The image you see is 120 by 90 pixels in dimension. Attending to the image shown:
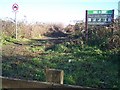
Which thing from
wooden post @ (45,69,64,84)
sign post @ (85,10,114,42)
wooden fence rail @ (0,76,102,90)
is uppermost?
sign post @ (85,10,114,42)

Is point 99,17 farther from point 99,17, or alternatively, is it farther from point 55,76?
point 55,76

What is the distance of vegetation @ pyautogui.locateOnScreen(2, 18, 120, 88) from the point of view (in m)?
2.71

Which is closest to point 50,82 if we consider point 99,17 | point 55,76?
point 55,76

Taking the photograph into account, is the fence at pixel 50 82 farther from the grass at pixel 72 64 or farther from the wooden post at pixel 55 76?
the grass at pixel 72 64

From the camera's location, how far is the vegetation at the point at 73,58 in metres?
2.71

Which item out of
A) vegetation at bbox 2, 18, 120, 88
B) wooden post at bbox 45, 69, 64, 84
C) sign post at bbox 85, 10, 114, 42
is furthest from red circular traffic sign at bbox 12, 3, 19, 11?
wooden post at bbox 45, 69, 64, 84

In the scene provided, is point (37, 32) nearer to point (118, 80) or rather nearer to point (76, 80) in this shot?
point (76, 80)

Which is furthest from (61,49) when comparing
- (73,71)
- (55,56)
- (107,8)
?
(107,8)

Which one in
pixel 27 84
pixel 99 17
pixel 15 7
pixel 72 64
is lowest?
pixel 27 84

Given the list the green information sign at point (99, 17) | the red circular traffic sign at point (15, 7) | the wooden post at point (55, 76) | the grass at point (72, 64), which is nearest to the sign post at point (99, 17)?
the green information sign at point (99, 17)

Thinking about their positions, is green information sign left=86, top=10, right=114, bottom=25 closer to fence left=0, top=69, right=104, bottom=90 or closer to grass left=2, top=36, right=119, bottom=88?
grass left=2, top=36, right=119, bottom=88

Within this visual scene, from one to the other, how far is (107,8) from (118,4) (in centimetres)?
13

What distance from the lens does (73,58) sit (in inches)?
112

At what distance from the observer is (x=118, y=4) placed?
2.60 meters
